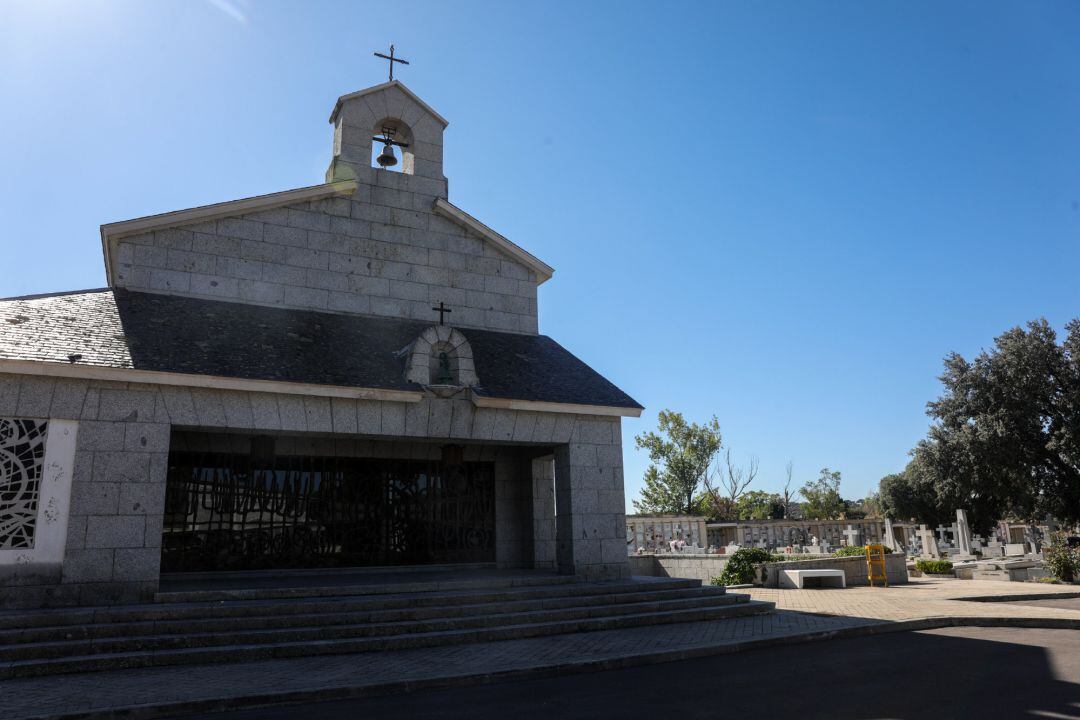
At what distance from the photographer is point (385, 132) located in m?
16.6

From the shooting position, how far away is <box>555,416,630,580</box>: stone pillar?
1298 centimetres

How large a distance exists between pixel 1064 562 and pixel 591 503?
14.2 metres

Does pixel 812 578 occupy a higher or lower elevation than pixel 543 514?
lower

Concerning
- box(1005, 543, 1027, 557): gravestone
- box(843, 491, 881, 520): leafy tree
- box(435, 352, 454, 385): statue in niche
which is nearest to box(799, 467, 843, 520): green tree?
box(843, 491, 881, 520): leafy tree

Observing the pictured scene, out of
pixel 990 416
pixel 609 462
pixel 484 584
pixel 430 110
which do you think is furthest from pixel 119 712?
pixel 990 416

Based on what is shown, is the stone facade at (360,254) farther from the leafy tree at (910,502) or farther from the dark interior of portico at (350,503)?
the leafy tree at (910,502)

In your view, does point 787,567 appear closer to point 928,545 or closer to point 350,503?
point 350,503

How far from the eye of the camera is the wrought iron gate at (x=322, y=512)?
1273cm

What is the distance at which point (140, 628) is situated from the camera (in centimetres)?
888

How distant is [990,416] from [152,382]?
93.7ft

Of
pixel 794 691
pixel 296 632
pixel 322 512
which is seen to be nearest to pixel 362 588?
pixel 296 632

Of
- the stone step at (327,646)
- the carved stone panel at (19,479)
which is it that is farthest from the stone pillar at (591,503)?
the carved stone panel at (19,479)

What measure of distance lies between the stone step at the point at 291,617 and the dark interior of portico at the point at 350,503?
3.13 metres

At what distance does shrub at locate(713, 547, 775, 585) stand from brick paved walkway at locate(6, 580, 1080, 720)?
507cm
